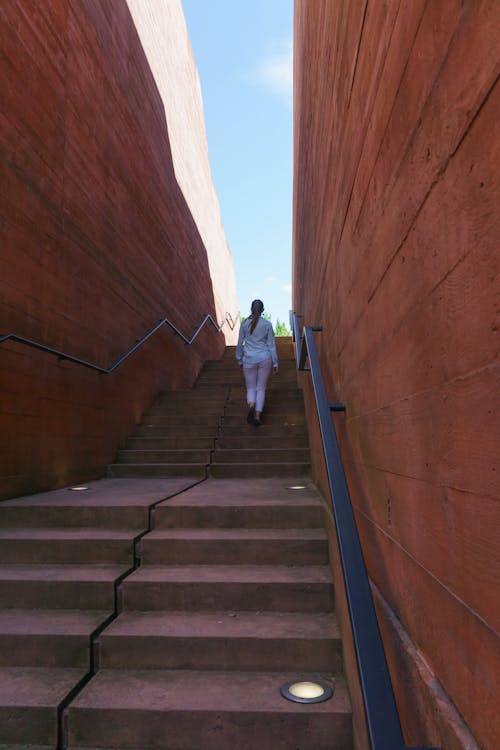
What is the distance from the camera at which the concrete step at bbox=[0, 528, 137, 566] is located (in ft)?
8.48

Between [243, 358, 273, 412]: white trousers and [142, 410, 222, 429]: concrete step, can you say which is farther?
[142, 410, 222, 429]: concrete step

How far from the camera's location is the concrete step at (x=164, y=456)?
472 centimetres

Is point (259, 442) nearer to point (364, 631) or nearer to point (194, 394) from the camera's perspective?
point (194, 394)

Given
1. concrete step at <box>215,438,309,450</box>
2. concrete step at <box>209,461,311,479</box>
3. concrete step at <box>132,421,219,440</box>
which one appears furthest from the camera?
concrete step at <box>132,421,219,440</box>

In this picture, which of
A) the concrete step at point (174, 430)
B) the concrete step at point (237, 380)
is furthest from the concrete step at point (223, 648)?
the concrete step at point (237, 380)

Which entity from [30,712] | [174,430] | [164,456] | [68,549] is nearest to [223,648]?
[30,712]

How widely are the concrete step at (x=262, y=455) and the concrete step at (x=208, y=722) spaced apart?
2810mm

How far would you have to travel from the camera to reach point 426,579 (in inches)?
44.1

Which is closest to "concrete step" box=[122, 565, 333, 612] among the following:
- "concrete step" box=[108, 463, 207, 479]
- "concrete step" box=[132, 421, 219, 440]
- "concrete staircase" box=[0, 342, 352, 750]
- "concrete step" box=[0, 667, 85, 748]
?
"concrete staircase" box=[0, 342, 352, 750]

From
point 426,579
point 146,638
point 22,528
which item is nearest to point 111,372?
point 22,528

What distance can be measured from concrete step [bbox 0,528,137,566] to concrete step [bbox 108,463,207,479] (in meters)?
1.82

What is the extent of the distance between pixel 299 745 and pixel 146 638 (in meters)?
0.71

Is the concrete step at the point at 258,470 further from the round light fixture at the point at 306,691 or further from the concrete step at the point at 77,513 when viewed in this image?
the round light fixture at the point at 306,691

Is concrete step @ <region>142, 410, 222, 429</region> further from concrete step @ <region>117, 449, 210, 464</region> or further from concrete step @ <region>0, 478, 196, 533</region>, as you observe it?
concrete step @ <region>0, 478, 196, 533</region>
